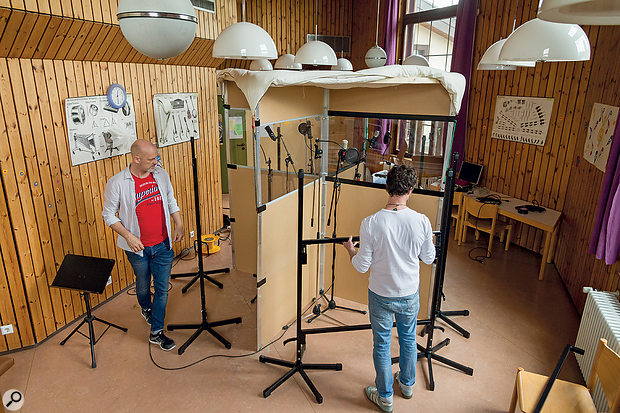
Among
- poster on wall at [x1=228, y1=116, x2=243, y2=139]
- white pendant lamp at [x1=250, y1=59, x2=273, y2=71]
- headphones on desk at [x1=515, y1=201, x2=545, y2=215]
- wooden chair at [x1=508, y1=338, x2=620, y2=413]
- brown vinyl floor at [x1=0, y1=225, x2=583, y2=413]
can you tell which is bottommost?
brown vinyl floor at [x1=0, y1=225, x2=583, y2=413]

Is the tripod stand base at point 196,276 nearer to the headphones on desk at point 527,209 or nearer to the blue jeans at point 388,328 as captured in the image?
the blue jeans at point 388,328

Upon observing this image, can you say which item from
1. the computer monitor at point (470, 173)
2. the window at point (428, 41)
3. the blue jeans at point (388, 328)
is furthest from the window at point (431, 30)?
the blue jeans at point (388, 328)

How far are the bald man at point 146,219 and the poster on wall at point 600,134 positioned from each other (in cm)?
406

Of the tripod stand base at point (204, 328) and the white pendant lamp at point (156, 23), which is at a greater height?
the white pendant lamp at point (156, 23)

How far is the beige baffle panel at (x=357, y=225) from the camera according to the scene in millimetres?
3705

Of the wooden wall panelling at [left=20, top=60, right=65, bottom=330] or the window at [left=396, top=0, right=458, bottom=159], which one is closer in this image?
the wooden wall panelling at [left=20, top=60, right=65, bottom=330]

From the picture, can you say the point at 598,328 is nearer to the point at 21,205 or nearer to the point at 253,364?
the point at 253,364

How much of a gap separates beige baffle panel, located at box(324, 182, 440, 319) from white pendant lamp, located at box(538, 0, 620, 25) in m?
2.57

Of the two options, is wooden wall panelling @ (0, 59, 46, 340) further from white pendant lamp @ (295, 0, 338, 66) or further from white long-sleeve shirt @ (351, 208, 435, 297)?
white long-sleeve shirt @ (351, 208, 435, 297)

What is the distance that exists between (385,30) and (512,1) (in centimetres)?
266

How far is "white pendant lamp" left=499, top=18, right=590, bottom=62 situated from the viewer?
7.09 ft

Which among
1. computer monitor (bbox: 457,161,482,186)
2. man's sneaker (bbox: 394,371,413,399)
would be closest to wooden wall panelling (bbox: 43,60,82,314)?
man's sneaker (bbox: 394,371,413,399)

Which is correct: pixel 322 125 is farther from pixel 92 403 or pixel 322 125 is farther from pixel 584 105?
pixel 584 105

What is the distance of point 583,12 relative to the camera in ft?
3.51
